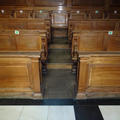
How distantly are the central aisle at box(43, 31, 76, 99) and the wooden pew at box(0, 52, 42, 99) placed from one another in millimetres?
301

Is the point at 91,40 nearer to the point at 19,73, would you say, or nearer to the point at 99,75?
the point at 99,75

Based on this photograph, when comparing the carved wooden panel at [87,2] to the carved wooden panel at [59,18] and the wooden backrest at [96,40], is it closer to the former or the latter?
the carved wooden panel at [59,18]

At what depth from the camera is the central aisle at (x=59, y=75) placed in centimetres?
187

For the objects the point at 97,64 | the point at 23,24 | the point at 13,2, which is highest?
the point at 13,2

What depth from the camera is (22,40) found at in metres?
2.16

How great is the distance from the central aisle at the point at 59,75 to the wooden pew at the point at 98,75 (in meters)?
0.31

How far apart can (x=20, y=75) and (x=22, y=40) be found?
2.72 feet

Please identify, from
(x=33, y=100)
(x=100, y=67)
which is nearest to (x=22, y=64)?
(x=33, y=100)

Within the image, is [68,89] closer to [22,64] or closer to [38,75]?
[38,75]

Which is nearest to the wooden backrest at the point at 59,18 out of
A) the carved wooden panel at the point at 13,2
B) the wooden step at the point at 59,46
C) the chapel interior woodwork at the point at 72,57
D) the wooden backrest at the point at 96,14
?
Result: the chapel interior woodwork at the point at 72,57

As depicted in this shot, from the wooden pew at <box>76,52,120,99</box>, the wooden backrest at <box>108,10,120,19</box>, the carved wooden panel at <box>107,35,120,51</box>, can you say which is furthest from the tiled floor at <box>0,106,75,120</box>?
the wooden backrest at <box>108,10,120,19</box>

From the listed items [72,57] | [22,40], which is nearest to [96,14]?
[72,57]

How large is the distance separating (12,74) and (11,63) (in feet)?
0.58

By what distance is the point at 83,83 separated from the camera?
64.7 inches
